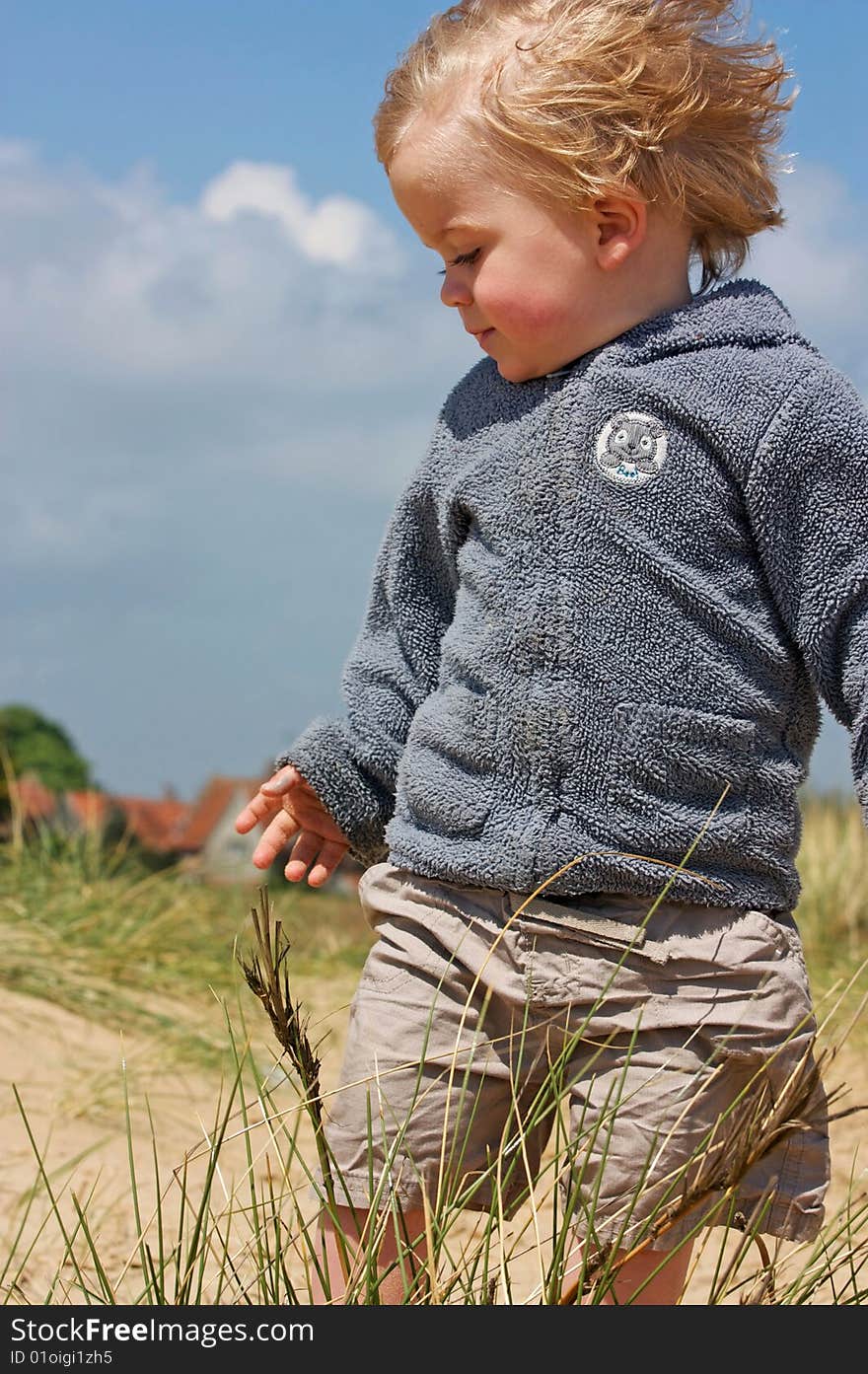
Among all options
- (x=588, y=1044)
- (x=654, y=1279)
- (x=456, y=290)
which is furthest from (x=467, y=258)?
(x=654, y=1279)

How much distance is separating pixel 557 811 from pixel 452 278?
2.60 ft

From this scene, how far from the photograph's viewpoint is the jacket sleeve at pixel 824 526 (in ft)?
6.41

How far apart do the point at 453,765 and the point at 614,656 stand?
29 centimetres

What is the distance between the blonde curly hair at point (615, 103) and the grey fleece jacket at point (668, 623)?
0.19 meters

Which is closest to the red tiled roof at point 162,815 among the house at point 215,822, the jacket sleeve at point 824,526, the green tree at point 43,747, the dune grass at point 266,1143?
the house at point 215,822

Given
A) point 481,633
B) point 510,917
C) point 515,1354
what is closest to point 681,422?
point 481,633

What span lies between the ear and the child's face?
1 cm

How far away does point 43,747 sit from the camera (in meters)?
17.3

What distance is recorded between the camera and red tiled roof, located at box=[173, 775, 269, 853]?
50.6 feet

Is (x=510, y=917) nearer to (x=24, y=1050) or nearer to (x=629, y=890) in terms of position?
(x=629, y=890)

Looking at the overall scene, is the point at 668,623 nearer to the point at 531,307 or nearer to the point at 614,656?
the point at 614,656

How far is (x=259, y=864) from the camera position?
2324mm

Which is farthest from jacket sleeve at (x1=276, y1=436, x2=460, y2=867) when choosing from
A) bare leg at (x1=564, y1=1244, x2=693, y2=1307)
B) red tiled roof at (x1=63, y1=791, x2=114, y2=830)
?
red tiled roof at (x1=63, y1=791, x2=114, y2=830)

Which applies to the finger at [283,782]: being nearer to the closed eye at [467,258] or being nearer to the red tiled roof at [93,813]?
the closed eye at [467,258]
